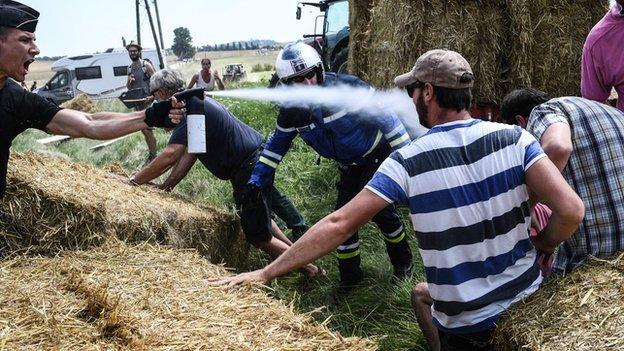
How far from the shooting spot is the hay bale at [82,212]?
3.78 meters

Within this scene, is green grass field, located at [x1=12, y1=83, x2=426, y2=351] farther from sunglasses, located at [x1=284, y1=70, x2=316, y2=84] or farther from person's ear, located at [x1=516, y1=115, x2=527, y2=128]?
sunglasses, located at [x1=284, y1=70, x2=316, y2=84]

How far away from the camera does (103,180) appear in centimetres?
484

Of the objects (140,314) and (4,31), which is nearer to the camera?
(140,314)

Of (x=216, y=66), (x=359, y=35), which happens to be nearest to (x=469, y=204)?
(x=359, y=35)

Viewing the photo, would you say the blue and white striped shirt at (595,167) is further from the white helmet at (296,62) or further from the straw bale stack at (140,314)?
the white helmet at (296,62)

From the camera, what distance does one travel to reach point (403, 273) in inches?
204

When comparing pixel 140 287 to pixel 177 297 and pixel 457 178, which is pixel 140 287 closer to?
pixel 177 297

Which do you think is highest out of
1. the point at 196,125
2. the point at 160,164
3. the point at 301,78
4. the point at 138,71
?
the point at 301,78

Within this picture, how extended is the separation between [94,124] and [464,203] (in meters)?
2.75

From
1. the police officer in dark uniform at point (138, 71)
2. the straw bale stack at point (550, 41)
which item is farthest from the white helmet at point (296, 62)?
the police officer in dark uniform at point (138, 71)

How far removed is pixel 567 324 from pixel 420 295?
92cm

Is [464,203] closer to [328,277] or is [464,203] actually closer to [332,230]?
[332,230]

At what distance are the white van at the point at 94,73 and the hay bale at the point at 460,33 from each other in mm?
25703

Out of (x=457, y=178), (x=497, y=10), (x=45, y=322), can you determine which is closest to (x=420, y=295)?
(x=457, y=178)
